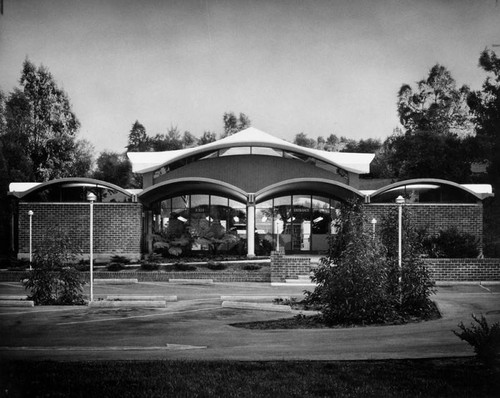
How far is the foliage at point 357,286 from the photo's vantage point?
10109 mm

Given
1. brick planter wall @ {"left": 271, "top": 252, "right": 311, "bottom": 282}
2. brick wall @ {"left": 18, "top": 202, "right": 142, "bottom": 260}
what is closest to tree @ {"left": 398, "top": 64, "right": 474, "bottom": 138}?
brick planter wall @ {"left": 271, "top": 252, "right": 311, "bottom": 282}

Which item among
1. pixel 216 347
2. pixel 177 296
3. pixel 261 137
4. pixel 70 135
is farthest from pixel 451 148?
pixel 216 347

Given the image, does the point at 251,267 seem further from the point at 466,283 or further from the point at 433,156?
the point at 433,156

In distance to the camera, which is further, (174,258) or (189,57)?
(174,258)

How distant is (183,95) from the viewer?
11.2m

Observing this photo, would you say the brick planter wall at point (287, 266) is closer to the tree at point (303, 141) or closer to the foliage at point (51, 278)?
the foliage at point (51, 278)

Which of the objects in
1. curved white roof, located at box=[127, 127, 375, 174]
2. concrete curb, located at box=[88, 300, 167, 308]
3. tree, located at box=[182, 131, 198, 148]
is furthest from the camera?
tree, located at box=[182, 131, 198, 148]

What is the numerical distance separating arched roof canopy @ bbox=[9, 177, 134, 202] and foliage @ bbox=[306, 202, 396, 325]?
43.4 ft

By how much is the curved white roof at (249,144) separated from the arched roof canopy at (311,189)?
5.07ft

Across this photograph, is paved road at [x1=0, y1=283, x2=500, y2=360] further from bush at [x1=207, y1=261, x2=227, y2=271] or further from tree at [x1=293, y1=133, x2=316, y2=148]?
tree at [x1=293, y1=133, x2=316, y2=148]

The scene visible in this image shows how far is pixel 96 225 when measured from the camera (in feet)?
70.7

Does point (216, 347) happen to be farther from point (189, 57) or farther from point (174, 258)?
point (174, 258)

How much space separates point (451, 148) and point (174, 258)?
13006 mm

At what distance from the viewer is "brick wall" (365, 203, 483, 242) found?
2192cm
